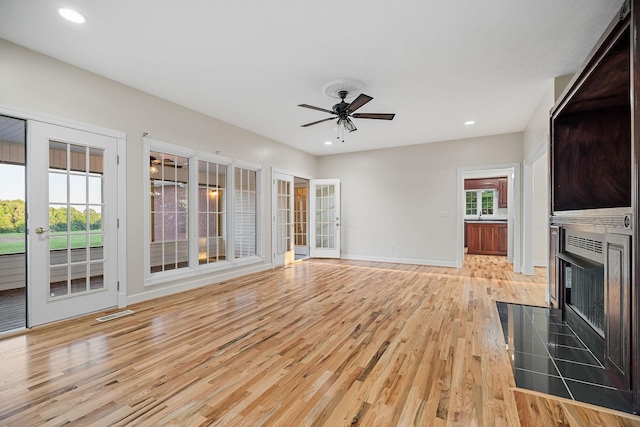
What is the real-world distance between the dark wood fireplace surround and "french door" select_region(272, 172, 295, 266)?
4728 mm

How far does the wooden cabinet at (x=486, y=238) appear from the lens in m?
8.04

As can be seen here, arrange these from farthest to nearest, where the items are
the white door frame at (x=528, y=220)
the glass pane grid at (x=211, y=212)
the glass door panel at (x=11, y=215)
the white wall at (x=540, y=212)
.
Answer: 1. the white wall at (x=540, y=212)
2. the white door frame at (x=528, y=220)
3. the glass pane grid at (x=211, y=212)
4. the glass door panel at (x=11, y=215)

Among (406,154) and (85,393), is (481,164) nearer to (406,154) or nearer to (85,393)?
(406,154)

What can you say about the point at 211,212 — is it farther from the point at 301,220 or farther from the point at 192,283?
the point at 301,220

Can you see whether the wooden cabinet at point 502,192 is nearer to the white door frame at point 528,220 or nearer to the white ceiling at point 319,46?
the white door frame at point 528,220

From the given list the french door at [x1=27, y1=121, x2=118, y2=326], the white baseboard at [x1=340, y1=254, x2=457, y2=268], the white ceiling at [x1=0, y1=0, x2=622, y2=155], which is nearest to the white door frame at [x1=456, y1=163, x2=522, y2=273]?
the white baseboard at [x1=340, y1=254, x2=457, y2=268]

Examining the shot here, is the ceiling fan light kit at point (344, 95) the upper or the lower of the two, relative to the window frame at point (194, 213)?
upper

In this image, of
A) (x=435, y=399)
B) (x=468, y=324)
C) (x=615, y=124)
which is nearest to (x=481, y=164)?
(x=615, y=124)

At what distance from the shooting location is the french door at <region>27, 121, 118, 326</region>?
2.98m

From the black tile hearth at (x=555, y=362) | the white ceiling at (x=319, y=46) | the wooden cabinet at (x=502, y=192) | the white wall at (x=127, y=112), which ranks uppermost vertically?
the white ceiling at (x=319, y=46)

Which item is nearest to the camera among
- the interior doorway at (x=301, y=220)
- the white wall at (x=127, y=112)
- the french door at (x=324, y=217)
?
the white wall at (x=127, y=112)

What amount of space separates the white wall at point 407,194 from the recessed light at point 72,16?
5.84 metres

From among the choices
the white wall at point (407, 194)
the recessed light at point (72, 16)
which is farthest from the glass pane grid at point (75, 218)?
the white wall at point (407, 194)

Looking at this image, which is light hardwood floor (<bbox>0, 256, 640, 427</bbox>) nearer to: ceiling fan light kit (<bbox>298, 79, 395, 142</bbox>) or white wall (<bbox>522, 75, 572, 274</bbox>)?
white wall (<bbox>522, 75, 572, 274</bbox>)
